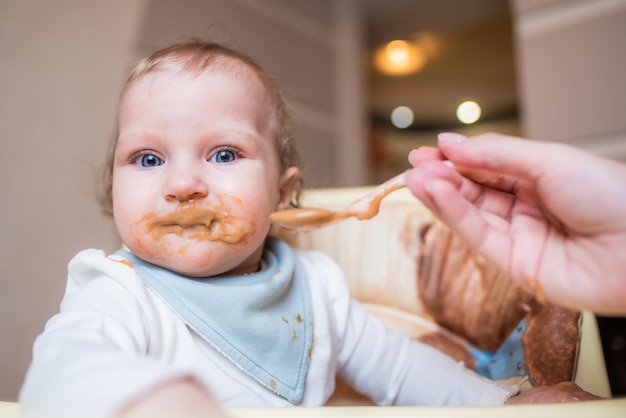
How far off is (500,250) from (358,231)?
49cm

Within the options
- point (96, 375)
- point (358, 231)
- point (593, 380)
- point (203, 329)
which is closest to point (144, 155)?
point (203, 329)

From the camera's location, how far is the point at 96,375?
0.34 meters

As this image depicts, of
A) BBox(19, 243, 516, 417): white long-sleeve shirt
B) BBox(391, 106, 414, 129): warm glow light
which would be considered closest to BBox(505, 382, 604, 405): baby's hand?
BBox(19, 243, 516, 417): white long-sleeve shirt

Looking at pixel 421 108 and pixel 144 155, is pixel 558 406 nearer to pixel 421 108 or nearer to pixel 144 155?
pixel 144 155

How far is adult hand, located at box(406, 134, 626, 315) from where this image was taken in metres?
0.46

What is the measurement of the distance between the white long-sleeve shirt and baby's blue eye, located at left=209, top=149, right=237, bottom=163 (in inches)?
6.2

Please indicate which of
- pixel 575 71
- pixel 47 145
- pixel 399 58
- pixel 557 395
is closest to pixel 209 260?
pixel 557 395

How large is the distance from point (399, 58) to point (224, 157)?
2.87 metres

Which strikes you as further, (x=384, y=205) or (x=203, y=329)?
(x=384, y=205)

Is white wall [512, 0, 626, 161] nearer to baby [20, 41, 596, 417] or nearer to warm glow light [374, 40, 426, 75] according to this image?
baby [20, 41, 596, 417]

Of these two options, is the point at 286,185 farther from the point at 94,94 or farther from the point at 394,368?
the point at 94,94

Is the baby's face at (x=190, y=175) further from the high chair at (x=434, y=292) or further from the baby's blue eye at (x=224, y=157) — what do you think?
the high chair at (x=434, y=292)

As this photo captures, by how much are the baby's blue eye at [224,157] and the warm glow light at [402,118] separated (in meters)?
3.62

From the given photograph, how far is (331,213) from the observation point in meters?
0.56
